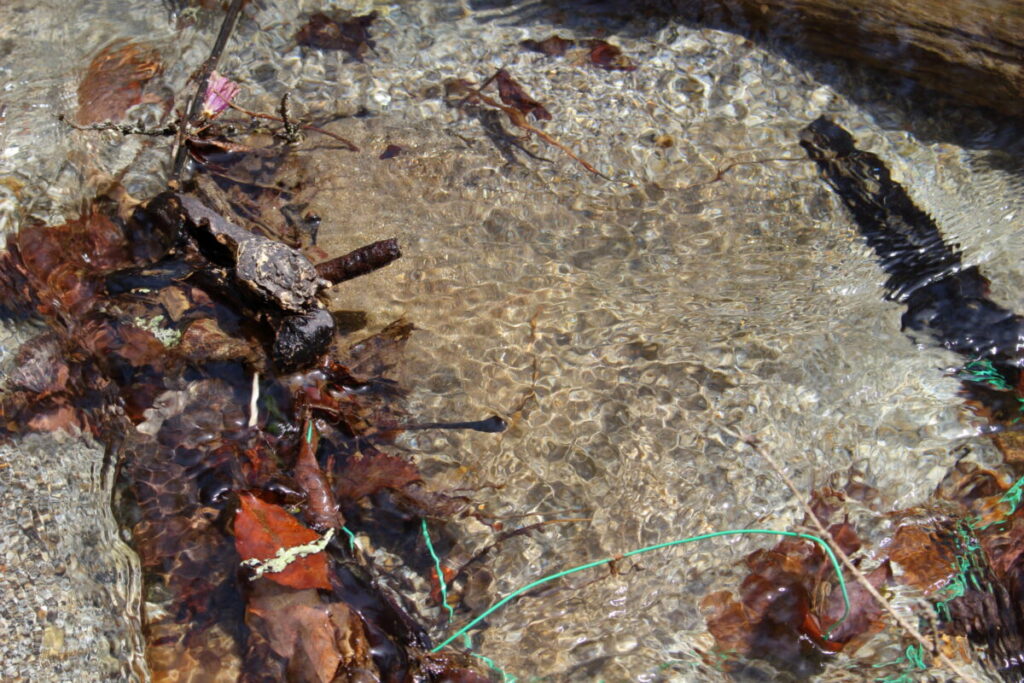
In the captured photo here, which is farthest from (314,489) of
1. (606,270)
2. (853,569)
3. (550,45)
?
(550,45)

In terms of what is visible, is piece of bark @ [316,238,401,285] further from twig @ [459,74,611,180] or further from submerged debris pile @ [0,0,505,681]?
twig @ [459,74,611,180]

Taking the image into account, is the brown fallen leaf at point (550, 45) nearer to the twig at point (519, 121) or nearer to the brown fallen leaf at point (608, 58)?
the brown fallen leaf at point (608, 58)

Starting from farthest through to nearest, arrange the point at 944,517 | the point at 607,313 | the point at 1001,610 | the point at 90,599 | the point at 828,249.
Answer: the point at 828,249 < the point at 607,313 < the point at 944,517 < the point at 1001,610 < the point at 90,599

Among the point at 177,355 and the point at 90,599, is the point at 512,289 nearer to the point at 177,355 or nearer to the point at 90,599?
the point at 177,355

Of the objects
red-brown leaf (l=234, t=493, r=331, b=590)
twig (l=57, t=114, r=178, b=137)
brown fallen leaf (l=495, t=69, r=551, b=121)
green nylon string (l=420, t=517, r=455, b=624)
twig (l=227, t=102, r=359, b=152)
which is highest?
brown fallen leaf (l=495, t=69, r=551, b=121)

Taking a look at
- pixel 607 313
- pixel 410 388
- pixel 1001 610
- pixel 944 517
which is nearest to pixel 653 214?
pixel 607 313

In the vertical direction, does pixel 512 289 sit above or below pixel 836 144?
below

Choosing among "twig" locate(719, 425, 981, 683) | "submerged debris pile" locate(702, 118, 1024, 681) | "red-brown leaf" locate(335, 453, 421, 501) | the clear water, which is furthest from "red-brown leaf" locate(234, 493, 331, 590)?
"twig" locate(719, 425, 981, 683)
